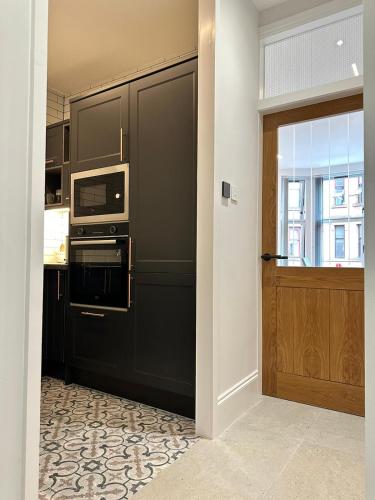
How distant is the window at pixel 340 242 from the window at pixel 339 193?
16 cm

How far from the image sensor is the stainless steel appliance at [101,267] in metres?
2.50

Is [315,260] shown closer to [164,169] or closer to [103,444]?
[164,169]

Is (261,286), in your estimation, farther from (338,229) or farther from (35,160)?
(35,160)

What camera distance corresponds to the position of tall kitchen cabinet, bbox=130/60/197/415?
7.22 ft

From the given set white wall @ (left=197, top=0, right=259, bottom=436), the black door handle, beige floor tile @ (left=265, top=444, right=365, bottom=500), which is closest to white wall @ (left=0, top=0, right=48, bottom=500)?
beige floor tile @ (left=265, top=444, right=365, bottom=500)

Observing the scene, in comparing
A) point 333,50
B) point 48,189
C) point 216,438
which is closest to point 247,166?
point 333,50

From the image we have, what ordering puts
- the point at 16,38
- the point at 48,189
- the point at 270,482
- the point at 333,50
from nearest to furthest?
the point at 16,38 < the point at 270,482 < the point at 333,50 < the point at 48,189

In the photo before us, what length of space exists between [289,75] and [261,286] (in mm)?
1512

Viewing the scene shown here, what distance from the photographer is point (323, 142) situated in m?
2.48

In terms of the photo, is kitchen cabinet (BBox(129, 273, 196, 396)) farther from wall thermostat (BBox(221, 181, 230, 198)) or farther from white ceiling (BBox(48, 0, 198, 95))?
white ceiling (BBox(48, 0, 198, 95))

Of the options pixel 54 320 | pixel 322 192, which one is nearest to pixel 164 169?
pixel 322 192

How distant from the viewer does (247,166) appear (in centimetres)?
248

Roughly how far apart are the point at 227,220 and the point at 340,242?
810 mm

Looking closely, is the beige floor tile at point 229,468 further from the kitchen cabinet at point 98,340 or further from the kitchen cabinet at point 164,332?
the kitchen cabinet at point 98,340
